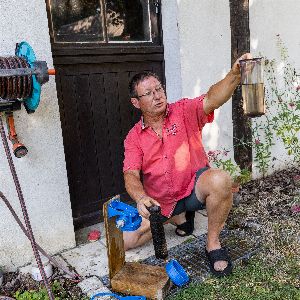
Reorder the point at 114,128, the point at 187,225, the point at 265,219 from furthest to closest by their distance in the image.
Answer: the point at 114,128 < the point at 265,219 < the point at 187,225

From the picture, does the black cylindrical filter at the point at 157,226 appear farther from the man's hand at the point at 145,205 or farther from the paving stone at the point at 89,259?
the paving stone at the point at 89,259

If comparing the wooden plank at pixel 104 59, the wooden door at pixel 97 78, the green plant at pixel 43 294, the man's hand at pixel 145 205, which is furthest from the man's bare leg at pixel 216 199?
the wooden plank at pixel 104 59

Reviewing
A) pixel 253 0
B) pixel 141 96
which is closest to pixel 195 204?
pixel 141 96

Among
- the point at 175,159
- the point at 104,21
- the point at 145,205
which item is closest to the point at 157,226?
the point at 145,205

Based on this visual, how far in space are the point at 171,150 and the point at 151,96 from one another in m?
0.48

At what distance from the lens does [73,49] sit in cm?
361

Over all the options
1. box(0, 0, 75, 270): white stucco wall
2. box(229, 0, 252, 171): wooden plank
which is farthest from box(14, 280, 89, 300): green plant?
box(229, 0, 252, 171): wooden plank

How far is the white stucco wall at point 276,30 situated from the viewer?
185 inches

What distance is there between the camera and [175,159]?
126 inches

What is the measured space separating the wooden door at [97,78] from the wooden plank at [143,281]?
1.22 m

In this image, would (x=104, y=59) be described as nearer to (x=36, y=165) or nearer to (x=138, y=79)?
(x=138, y=79)

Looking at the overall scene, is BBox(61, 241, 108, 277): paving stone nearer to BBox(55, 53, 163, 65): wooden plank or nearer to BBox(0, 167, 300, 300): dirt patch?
BBox(0, 167, 300, 300): dirt patch

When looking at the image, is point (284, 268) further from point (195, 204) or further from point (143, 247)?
point (143, 247)

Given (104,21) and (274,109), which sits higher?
(104,21)
